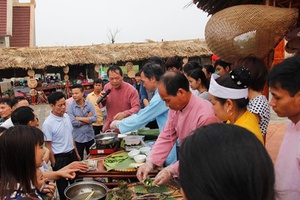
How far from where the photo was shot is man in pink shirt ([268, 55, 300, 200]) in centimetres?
140

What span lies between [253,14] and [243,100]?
2.55 feet

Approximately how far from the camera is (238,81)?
1.87 metres

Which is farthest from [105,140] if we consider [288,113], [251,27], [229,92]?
[288,113]

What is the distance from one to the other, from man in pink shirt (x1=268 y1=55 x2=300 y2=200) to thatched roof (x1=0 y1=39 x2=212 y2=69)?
12.1 m

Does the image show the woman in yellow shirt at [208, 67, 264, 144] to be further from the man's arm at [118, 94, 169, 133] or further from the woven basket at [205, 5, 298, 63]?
the man's arm at [118, 94, 169, 133]

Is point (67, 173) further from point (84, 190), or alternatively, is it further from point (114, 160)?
point (114, 160)

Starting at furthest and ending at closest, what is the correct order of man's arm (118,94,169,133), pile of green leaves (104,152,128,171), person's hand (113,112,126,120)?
person's hand (113,112,126,120), man's arm (118,94,169,133), pile of green leaves (104,152,128,171)

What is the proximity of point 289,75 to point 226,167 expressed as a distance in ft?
2.97

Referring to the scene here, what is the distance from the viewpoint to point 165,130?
2645 millimetres

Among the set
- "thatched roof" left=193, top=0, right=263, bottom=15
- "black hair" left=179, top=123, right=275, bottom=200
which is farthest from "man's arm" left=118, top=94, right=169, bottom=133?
"black hair" left=179, top=123, right=275, bottom=200

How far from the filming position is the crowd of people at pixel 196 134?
771 mm

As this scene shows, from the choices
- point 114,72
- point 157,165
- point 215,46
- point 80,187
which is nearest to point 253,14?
point 215,46

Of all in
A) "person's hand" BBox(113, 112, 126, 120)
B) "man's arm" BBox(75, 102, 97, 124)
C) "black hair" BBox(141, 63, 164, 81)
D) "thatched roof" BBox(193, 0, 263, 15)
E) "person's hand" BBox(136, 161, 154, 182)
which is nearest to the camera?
"person's hand" BBox(136, 161, 154, 182)

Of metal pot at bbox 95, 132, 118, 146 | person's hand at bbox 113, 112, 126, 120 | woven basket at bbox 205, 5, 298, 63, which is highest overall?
woven basket at bbox 205, 5, 298, 63
